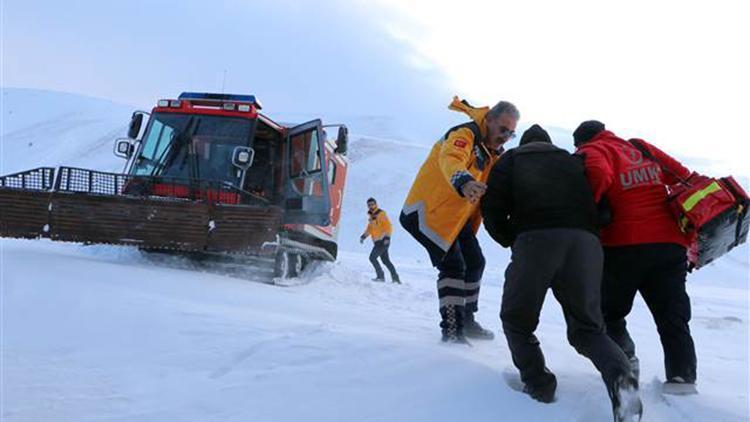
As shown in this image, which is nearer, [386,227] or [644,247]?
[644,247]

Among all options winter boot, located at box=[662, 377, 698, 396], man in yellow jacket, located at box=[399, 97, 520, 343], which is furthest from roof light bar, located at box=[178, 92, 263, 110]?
winter boot, located at box=[662, 377, 698, 396]

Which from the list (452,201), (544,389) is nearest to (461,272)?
(452,201)

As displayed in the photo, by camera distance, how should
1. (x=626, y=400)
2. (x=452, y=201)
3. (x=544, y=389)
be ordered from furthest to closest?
(x=452, y=201) → (x=544, y=389) → (x=626, y=400)

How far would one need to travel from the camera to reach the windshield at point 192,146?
8.04 m

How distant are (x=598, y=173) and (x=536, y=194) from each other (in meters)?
0.41

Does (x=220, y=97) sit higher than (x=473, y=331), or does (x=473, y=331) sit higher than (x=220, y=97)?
(x=220, y=97)

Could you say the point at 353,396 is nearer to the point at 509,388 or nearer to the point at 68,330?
the point at 509,388

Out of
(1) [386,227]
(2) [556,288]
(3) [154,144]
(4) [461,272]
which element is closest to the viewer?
(2) [556,288]

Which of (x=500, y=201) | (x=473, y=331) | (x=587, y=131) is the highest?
(x=587, y=131)

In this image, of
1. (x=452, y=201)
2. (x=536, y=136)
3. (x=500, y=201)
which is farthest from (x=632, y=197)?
(x=452, y=201)

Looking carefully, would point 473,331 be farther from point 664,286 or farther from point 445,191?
point 664,286

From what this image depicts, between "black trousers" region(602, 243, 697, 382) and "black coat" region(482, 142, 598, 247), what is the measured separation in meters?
0.43

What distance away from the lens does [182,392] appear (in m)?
2.54

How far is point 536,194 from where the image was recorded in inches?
110
